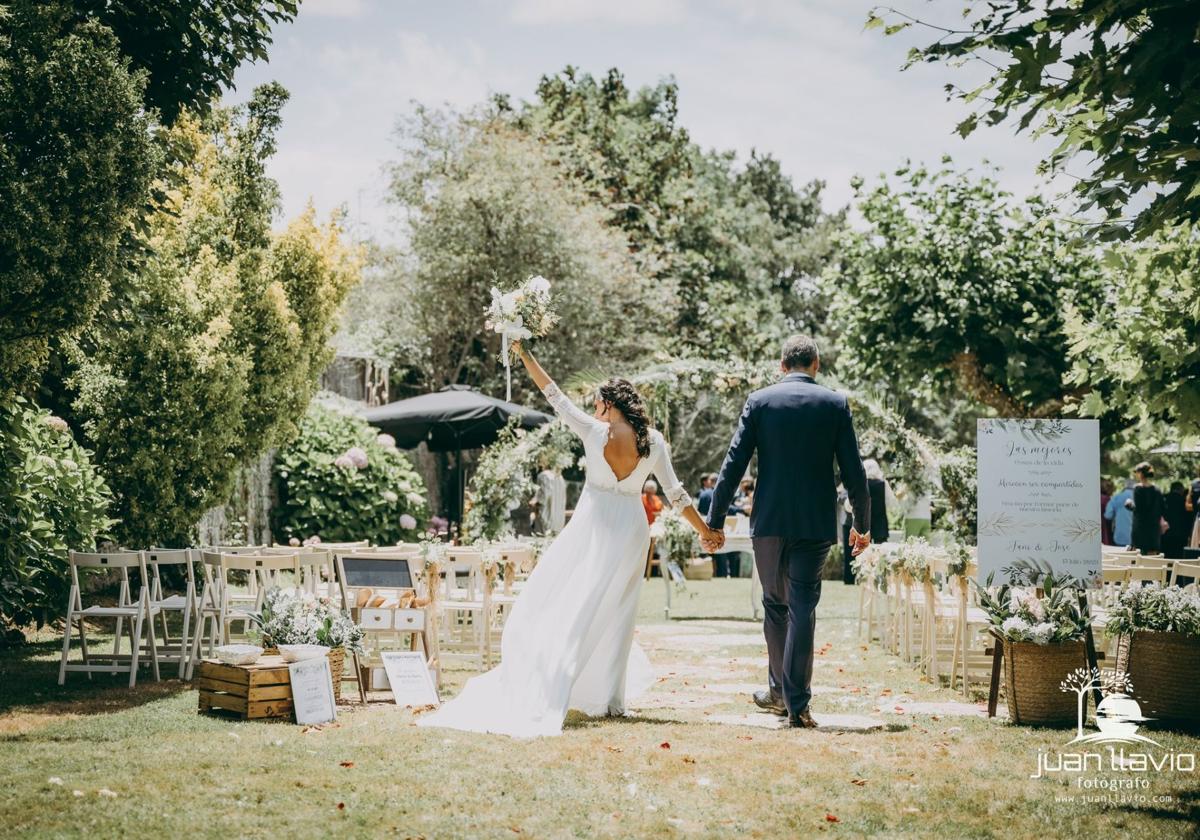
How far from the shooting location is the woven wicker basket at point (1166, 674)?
21.5 feet

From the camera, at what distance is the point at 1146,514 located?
1574cm

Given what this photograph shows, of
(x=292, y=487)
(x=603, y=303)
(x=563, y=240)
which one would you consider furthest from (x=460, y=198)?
(x=292, y=487)

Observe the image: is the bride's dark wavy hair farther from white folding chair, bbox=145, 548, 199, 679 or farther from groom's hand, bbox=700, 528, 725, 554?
white folding chair, bbox=145, 548, 199, 679

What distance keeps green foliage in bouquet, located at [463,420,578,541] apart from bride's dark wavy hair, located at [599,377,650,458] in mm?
7022

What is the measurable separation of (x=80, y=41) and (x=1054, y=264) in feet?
44.8

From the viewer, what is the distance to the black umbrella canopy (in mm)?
15891

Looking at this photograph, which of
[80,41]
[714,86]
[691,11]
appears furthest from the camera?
[714,86]

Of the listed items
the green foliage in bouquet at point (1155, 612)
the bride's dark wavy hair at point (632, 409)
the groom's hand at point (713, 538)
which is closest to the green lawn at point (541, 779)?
the green foliage in bouquet at point (1155, 612)

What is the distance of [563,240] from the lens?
2278 cm

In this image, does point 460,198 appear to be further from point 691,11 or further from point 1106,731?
point 1106,731

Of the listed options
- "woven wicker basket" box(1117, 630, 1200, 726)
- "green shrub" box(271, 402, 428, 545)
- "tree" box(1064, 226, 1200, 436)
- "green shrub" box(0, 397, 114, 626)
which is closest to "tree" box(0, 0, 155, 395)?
"green shrub" box(0, 397, 114, 626)

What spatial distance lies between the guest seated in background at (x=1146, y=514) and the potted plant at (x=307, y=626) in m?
12.0

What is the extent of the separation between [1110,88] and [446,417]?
11.9m

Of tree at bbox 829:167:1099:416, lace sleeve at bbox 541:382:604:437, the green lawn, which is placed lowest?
the green lawn
